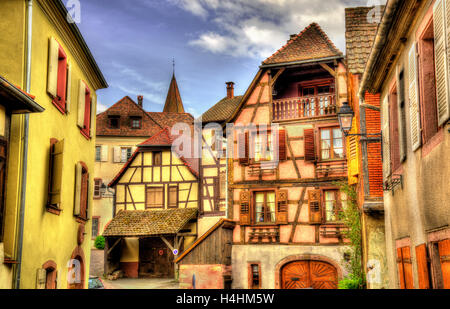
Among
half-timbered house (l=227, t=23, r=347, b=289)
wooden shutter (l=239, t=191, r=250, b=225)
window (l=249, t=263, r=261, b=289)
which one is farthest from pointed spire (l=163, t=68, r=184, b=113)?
window (l=249, t=263, r=261, b=289)

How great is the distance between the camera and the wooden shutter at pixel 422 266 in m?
6.84

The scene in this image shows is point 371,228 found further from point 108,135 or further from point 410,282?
point 108,135

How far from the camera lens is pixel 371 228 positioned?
1151 centimetres

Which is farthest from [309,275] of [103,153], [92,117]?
[103,153]

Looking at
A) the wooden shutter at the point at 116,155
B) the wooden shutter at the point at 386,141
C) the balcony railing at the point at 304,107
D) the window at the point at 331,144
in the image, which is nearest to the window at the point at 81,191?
the wooden shutter at the point at 386,141

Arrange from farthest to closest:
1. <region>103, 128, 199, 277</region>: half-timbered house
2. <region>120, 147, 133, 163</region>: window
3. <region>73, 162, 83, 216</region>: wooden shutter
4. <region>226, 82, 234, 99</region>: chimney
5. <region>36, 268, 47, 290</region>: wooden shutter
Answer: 1. <region>120, 147, 133, 163</region>: window
2. <region>226, 82, 234, 99</region>: chimney
3. <region>103, 128, 199, 277</region>: half-timbered house
4. <region>73, 162, 83, 216</region>: wooden shutter
5. <region>36, 268, 47, 290</region>: wooden shutter

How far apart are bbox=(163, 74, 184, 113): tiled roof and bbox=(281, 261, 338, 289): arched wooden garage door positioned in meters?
33.6

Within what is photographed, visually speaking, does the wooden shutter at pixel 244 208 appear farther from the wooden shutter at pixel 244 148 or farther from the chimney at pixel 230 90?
the chimney at pixel 230 90

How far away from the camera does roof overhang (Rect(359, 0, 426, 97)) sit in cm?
696

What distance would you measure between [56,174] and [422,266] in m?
6.31

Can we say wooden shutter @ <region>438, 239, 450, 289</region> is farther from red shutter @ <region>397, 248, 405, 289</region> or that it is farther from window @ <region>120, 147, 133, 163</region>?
window @ <region>120, 147, 133, 163</region>

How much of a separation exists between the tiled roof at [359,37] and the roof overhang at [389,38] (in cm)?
319

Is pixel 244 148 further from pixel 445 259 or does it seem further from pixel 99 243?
pixel 445 259
